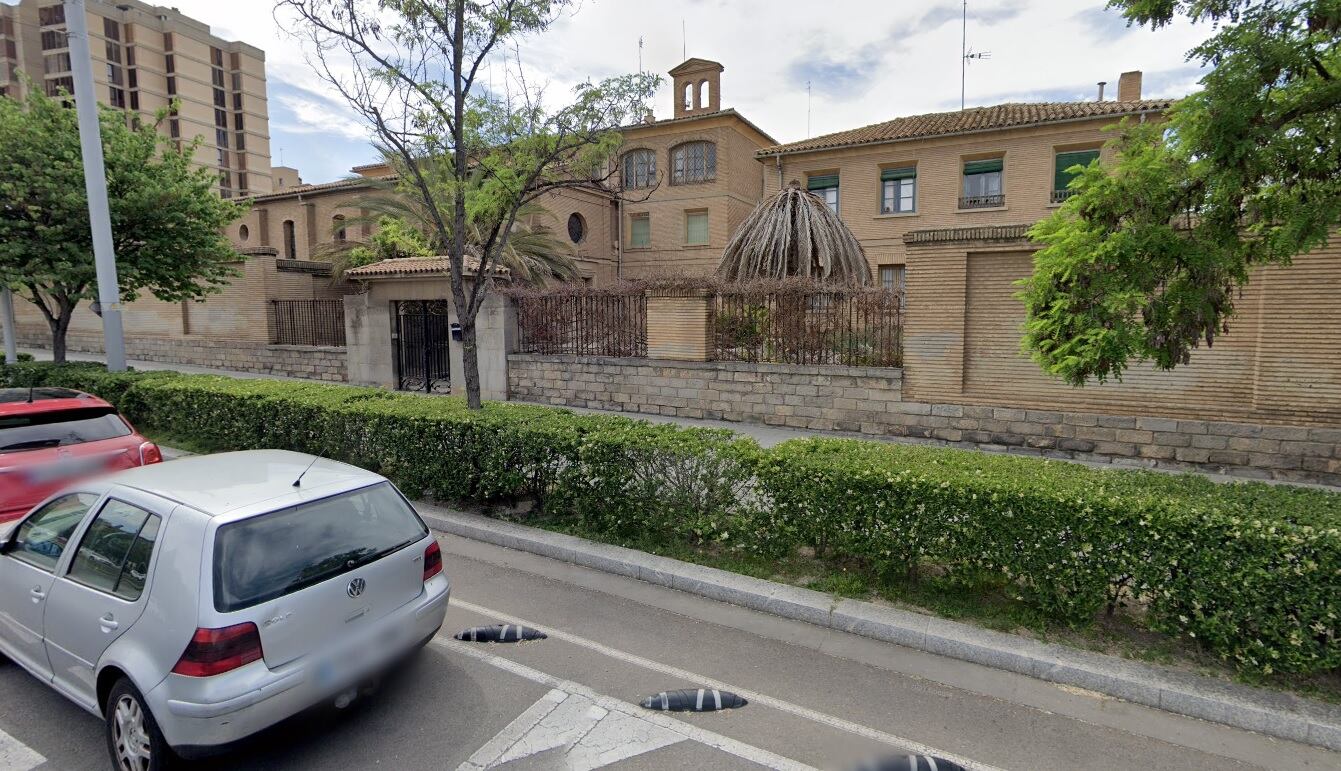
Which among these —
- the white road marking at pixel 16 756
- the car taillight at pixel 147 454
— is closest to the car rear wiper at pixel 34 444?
the car taillight at pixel 147 454

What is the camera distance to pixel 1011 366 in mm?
9852

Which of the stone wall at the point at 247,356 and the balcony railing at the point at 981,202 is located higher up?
the balcony railing at the point at 981,202

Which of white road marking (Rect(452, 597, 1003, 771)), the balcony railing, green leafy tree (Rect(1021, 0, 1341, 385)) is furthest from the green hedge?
the balcony railing

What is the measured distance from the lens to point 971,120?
24922 millimetres

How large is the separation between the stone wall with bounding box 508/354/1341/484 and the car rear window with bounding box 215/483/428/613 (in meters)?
8.12

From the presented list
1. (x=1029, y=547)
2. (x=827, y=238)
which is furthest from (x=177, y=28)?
(x=1029, y=547)

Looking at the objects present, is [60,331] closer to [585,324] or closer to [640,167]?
[585,324]

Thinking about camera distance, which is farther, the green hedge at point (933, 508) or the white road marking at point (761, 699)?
the green hedge at point (933, 508)

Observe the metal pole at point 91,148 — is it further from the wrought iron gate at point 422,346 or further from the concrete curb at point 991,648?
the concrete curb at point 991,648

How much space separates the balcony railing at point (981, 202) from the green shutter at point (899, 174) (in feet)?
6.82

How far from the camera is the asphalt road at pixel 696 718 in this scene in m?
3.36

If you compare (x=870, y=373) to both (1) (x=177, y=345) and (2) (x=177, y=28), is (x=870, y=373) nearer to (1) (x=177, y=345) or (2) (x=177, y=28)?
(1) (x=177, y=345)

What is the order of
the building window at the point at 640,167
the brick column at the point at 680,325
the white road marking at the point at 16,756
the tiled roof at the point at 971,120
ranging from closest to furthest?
the white road marking at the point at 16,756, the brick column at the point at 680,325, the tiled roof at the point at 971,120, the building window at the point at 640,167

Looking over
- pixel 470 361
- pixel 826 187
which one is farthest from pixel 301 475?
pixel 826 187
